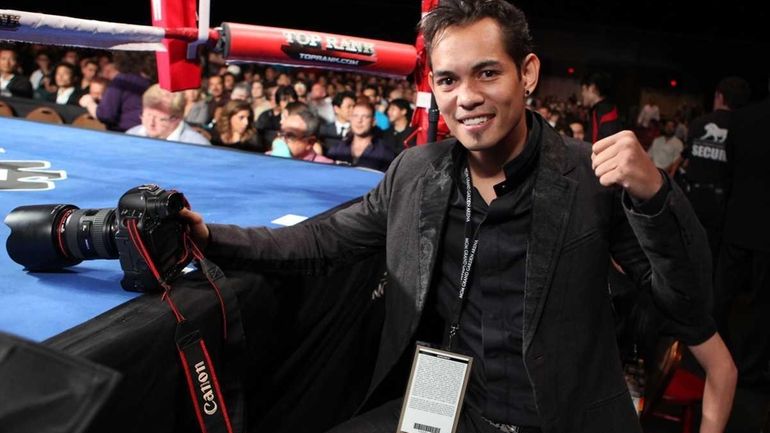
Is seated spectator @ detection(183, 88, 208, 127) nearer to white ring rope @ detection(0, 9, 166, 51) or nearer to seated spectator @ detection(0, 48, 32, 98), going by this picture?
seated spectator @ detection(0, 48, 32, 98)

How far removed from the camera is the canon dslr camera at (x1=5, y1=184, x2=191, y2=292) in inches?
38.3

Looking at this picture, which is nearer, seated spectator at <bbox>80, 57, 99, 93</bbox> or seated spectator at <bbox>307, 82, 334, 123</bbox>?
seated spectator at <bbox>307, 82, 334, 123</bbox>

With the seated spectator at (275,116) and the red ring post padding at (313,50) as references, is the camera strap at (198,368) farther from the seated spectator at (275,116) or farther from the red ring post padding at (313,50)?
the seated spectator at (275,116)

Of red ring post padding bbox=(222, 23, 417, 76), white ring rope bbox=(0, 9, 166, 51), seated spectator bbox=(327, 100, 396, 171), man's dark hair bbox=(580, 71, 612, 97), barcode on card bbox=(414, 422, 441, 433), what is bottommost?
barcode on card bbox=(414, 422, 441, 433)

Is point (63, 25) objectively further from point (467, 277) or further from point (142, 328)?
point (467, 277)

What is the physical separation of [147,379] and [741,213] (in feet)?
8.80

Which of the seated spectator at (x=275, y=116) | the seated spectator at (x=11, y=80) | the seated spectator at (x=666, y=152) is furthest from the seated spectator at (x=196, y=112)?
the seated spectator at (x=666, y=152)

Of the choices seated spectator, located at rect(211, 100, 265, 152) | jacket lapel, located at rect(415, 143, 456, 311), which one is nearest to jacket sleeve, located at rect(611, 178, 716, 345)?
jacket lapel, located at rect(415, 143, 456, 311)

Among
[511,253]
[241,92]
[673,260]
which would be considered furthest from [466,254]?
[241,92]

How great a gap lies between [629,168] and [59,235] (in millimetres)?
790

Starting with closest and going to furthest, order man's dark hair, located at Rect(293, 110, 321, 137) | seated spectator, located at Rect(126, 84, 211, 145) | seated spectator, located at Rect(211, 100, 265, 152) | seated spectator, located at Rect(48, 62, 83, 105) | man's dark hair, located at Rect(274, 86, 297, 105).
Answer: seated spectator, located at Rect(126, 84, 211, 145), man's dark hair, located at Rect(293, 110, 321, 137), seated spectator, located at Rect(211, 100, 265, 152), man's dark hair, located at Rect(274, 86, 297, 105), seated spectator, located at Rect(48, 62, 83, 105)

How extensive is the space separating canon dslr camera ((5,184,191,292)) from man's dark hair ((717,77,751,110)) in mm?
2963

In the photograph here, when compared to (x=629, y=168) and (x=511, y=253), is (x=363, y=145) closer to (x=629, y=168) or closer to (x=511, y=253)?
(x=511, y=253)

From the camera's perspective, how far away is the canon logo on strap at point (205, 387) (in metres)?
0.97
